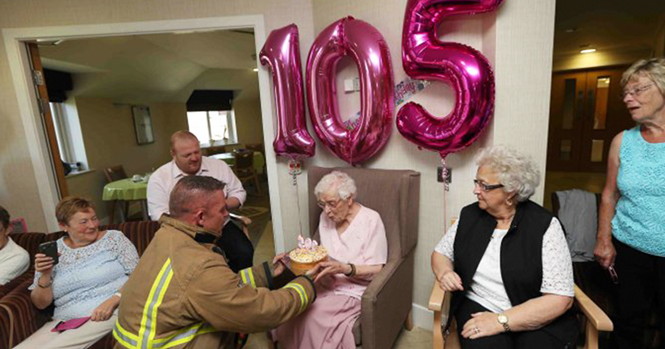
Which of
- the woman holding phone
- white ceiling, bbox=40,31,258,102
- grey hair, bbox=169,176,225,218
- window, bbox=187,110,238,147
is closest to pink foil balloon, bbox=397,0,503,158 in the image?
grey hair, bbox=169,176,225,218

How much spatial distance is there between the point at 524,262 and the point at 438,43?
3.52 ft

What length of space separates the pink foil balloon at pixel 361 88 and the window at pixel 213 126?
6568 mm

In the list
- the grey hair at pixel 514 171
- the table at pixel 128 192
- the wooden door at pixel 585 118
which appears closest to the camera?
the grey hair at pixel 514 171

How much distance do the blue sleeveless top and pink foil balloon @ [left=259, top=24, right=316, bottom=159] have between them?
1575 millimetres

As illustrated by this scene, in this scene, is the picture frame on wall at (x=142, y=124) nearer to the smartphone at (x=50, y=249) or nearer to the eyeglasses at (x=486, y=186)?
the smartphone at (x=50, y=249)

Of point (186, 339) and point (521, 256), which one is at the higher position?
point (521, 256)

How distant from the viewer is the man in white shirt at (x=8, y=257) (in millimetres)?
1702

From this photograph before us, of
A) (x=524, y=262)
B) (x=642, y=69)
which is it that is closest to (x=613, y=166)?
(x=642, y=69)

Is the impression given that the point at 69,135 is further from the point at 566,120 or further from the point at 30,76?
the point at 566,120

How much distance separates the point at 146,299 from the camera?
1036 millimetres

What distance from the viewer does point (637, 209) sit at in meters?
1.29

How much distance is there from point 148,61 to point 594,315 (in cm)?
561

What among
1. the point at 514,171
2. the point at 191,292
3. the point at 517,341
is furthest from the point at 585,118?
the point at 191,292

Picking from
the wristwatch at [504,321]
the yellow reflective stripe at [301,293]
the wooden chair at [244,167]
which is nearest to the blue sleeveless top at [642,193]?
the wristwatch at [504,321]
